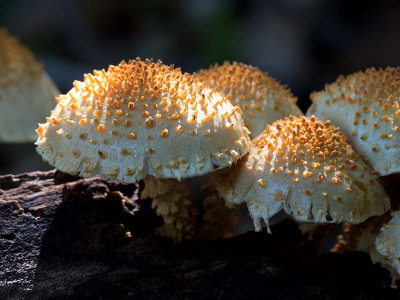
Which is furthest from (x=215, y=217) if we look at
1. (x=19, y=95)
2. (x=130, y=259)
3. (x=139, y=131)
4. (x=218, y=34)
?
(x=218, y=34)

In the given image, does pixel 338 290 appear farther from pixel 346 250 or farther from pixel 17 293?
pixel 17 293

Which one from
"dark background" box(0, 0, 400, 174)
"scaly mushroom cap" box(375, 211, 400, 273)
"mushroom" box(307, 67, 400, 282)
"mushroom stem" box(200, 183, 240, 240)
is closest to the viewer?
"scaly mushroom cap" box(375, 211, 400, 273)

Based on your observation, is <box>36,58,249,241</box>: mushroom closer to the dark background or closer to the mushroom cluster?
the mushroom cluster

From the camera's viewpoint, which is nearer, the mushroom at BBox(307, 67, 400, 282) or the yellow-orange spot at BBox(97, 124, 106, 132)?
the yellow-orange spot at BBox(97, 124, 106, 132)

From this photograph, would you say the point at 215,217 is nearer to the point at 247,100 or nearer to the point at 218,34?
the point at 247,100

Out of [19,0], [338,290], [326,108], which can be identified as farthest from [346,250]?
[19,0]

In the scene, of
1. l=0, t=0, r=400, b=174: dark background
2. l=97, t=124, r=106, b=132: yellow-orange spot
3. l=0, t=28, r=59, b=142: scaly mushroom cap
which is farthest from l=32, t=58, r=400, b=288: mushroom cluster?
l=0, t=0, r=400, b=174: dark background
